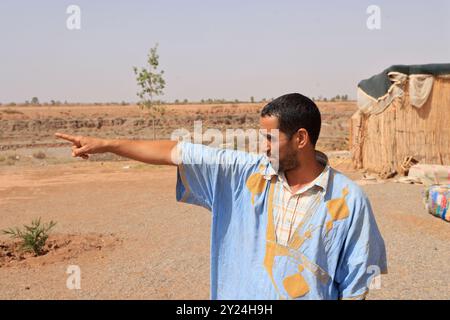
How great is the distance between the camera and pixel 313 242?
2004mm

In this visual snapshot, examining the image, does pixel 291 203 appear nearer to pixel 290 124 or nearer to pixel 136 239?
pixel 290 124

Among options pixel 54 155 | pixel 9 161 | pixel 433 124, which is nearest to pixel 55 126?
pixel 54 155

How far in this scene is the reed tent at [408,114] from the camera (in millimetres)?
12094

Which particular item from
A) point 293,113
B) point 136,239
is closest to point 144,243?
point 136,239

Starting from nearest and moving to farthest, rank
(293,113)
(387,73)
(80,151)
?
(293,113), (80,151), (387,73)

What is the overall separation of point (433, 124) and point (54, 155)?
56.1ft

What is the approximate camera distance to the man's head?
81.0 inches

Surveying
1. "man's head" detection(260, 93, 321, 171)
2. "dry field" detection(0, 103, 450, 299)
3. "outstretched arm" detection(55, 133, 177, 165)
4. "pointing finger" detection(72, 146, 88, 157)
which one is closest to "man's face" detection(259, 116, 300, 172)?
"man's head" detection(260, 93, 321, 171)

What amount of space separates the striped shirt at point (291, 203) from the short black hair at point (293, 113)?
8.2 inches

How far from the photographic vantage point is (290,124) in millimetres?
2059

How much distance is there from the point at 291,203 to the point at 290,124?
330 mm

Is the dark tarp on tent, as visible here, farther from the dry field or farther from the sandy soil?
the sandy soil

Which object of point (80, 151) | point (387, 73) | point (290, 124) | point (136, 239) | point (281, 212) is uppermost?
point (387, 73)
